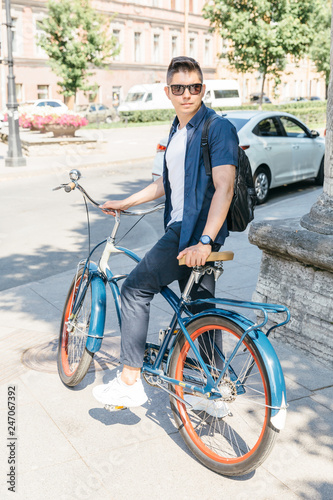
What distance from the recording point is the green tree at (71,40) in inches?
1422

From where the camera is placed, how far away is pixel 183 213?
3135 millimetres

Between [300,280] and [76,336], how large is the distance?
64.4 inches

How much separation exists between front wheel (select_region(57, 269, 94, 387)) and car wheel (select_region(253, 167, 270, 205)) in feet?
25.7

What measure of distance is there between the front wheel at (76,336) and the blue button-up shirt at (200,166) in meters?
1.00

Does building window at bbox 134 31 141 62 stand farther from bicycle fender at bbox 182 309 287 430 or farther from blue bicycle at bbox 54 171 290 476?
bicycle fender at bbox 182 309 287 430

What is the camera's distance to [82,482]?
9.67 ft

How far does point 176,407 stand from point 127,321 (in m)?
0.52

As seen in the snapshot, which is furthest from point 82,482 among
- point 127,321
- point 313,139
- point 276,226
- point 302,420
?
point 313,139

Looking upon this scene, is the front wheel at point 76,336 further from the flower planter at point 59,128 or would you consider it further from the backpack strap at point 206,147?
the flower planter at point 59,128

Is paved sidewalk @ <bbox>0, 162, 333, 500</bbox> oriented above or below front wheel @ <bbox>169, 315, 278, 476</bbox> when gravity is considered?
below

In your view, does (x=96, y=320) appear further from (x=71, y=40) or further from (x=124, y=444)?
(x=71, y=40)

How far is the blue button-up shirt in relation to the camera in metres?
3.03

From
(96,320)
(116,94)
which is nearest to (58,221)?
(96,320)

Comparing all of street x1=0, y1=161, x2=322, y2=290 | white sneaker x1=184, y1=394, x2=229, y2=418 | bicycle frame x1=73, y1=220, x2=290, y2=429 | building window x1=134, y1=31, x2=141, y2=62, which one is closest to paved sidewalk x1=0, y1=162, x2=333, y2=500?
white sneaker x1=184, y1=394, x2=229, y2=418
